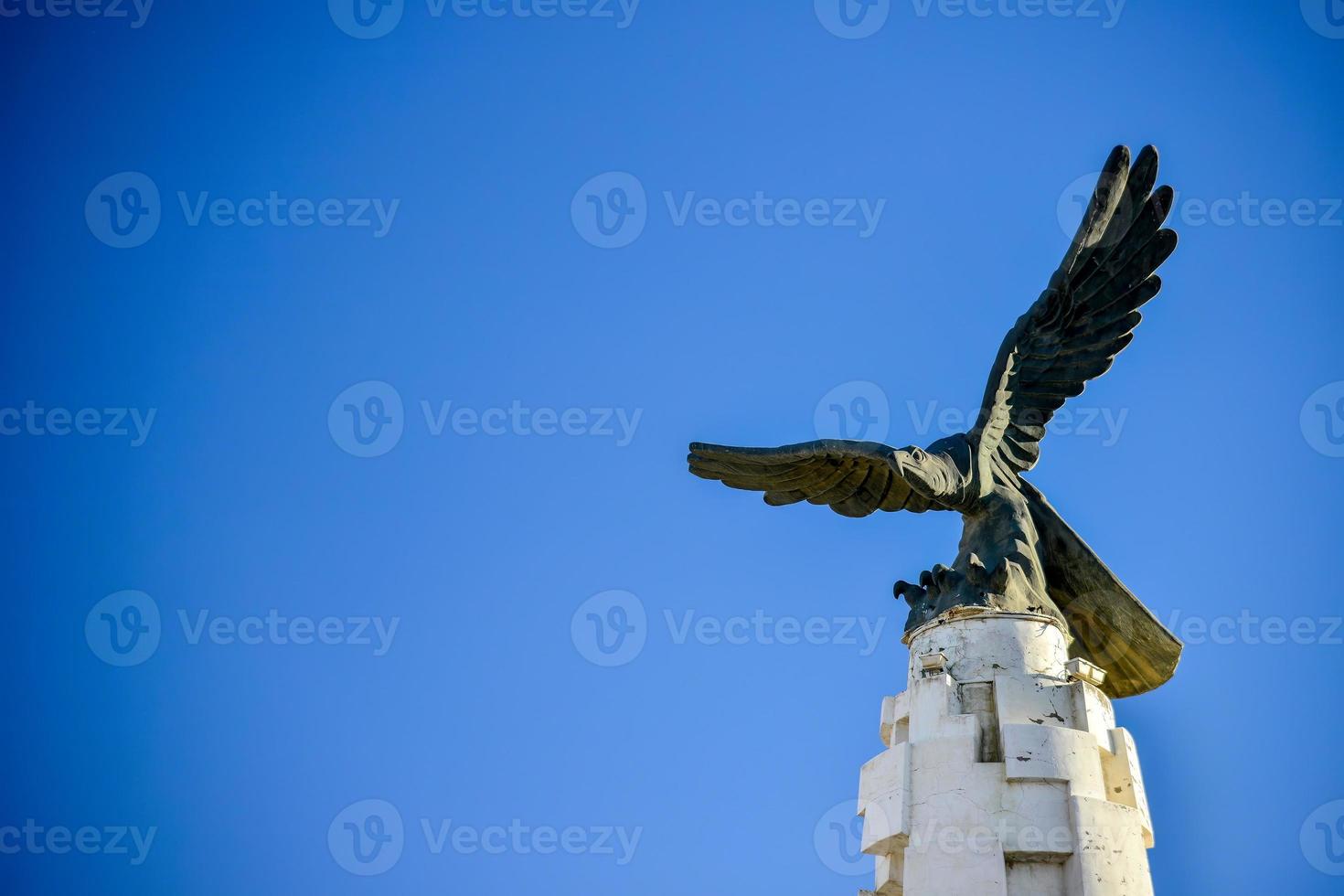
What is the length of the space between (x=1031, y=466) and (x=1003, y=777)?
5.28 meters

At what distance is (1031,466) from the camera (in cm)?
1708

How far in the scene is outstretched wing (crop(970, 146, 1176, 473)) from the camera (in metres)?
16.8

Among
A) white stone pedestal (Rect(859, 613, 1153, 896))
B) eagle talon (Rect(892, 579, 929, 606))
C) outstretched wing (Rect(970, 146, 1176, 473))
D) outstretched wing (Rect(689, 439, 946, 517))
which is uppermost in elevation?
outstretched wing (Rect(970, 146, 1176, 473))

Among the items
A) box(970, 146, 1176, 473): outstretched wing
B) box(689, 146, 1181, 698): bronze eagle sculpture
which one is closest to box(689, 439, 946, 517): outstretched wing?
box(689, 146, 1181, 698): bronze eagle sculpture

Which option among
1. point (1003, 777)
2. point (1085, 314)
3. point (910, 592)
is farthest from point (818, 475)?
point (1003, 777)

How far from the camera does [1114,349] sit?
56.0 feet

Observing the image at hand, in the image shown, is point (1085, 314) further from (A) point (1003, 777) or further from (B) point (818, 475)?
(A) point (1003, 777)

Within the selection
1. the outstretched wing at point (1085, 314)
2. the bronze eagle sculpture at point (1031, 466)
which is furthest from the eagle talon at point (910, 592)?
the outstretched wing at point (1085, 314)

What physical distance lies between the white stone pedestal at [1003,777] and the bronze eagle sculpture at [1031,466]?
62 centimetres

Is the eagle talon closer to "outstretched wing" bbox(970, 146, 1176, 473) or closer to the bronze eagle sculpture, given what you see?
the bronze eagle sculpture

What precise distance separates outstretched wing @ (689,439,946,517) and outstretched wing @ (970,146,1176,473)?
1.88 meters

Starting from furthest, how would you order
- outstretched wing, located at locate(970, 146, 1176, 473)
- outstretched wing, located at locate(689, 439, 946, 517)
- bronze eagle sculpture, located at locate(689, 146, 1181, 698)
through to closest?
outstretched wing, located at locate(970, 146, 1176, 473) → outstretched wing, located at locate(689, 439, 946, 517) → bronze eagle sculpture, located at locate(689, 146, 1181, 698)

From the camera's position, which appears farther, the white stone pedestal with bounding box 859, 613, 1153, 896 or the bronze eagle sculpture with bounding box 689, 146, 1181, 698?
the bronze eagle sculpture with bounding box 689, 146, 1181, 698

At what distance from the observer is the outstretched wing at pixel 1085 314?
1678 centimetres
